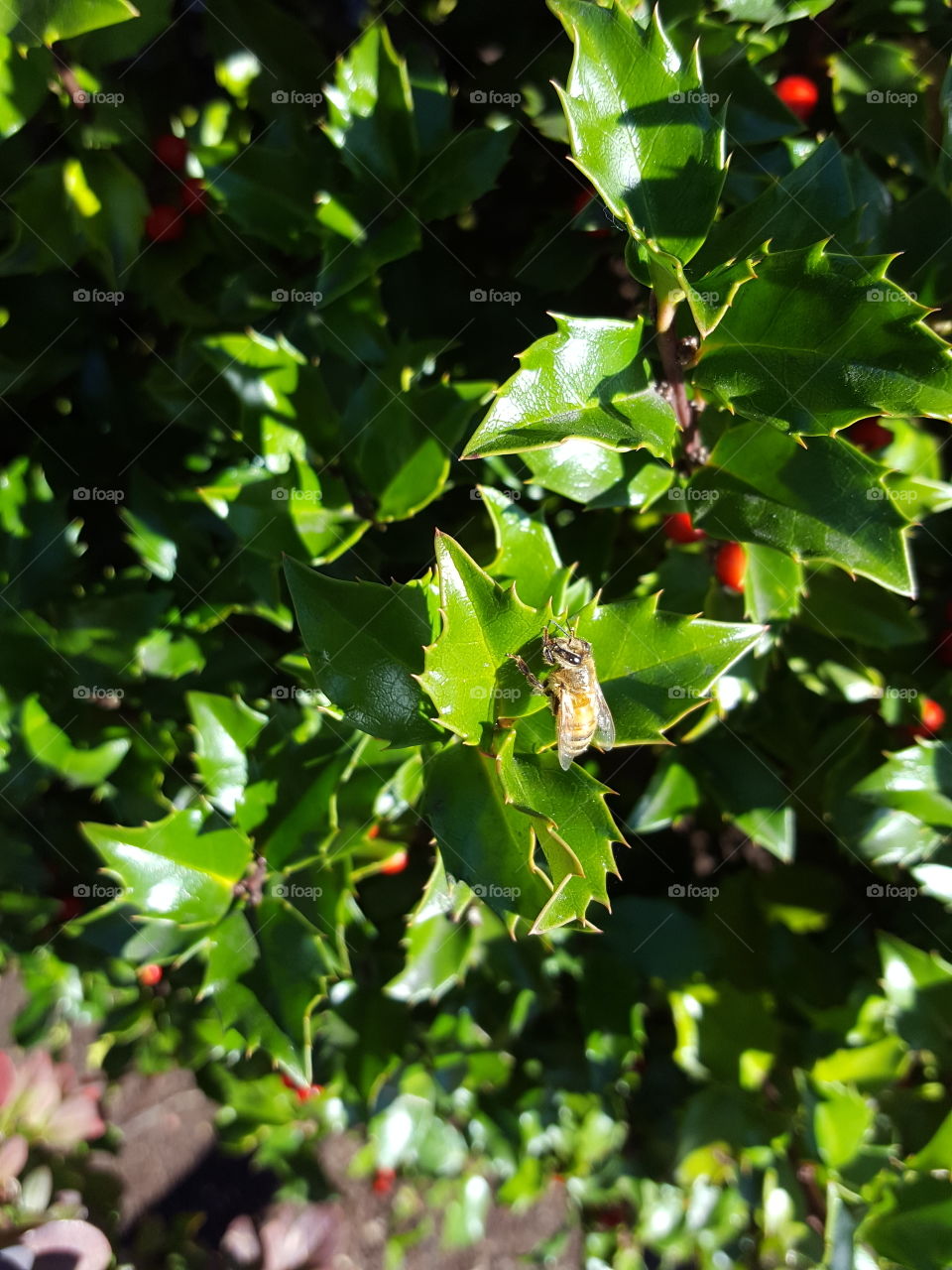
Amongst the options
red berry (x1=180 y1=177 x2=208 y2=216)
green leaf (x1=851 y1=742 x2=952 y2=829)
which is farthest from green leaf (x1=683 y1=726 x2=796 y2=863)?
A: red berry (x1=180 y1=177 x2=208 y2=216)

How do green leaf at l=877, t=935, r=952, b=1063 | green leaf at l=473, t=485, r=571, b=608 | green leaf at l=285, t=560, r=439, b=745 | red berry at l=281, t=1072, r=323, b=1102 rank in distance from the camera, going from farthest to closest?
1. red berry at l=281, t=1072, r=323, b=1102
2. green leaf at l=877, t=935, r=952, b=1063
3. green leaf at l=473, t=485, r=571, b=608
4. green leaf at l=285, t=560, r=439, b=745

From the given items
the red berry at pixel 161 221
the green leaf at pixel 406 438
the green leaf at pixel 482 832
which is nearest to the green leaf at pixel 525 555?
the green leaf at pixel 406 438

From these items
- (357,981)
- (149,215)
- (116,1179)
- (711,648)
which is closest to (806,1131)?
(357,981)

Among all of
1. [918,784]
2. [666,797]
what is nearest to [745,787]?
[666,797]

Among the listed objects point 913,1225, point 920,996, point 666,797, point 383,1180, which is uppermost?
point 666,797

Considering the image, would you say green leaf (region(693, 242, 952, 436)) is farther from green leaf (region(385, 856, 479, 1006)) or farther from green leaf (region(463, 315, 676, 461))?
green leaf (region(385, 856, 479, 1006))

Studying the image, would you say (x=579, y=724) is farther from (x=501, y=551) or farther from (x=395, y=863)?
(x=395, y=863)
